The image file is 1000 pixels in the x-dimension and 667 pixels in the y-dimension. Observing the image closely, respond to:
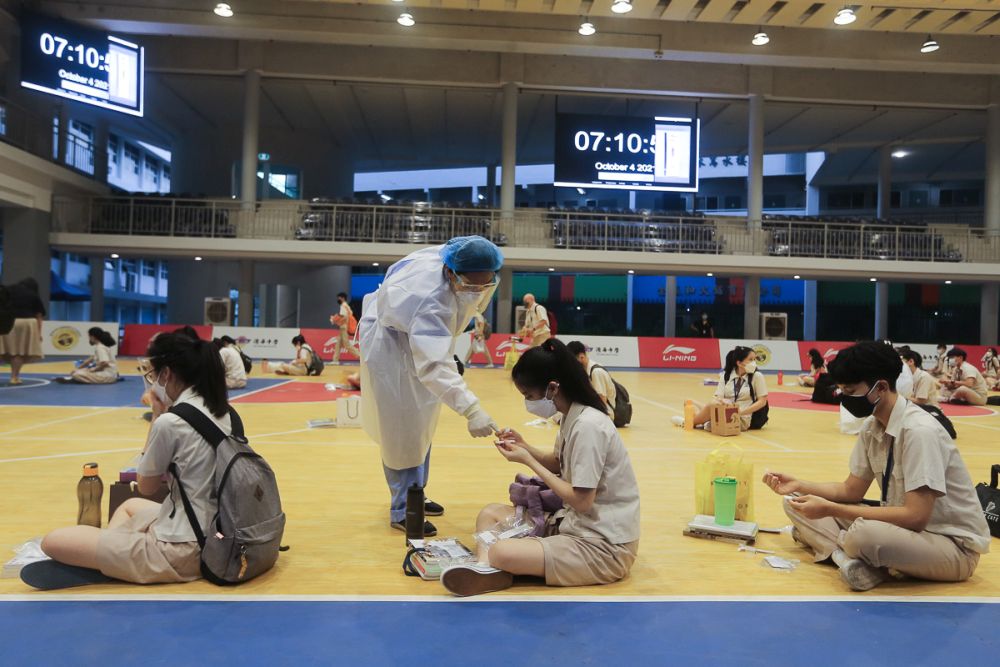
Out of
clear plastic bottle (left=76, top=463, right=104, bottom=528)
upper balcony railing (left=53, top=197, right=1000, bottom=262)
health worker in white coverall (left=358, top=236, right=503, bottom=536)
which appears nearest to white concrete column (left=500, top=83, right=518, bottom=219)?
upper balcony railing (left=53, top=197, right=1000, bottom=262)

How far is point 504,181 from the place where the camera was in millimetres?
23562

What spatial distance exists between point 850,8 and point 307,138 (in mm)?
19751

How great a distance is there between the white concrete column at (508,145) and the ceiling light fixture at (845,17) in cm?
926

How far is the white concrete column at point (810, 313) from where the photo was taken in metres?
33.4

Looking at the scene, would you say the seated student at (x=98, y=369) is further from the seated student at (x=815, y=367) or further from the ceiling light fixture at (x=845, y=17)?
the ceiling light fixture at (x=845, y=17)

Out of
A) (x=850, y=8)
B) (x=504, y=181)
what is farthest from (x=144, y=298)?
(x=850, y=8)

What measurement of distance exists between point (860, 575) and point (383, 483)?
342 cm

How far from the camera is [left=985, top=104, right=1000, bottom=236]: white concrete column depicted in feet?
77.7

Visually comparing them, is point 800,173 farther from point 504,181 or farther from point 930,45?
point 504,181

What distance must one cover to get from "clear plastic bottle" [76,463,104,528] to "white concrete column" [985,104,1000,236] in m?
27.2

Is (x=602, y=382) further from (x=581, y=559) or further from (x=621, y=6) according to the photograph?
(x=621, y=6)

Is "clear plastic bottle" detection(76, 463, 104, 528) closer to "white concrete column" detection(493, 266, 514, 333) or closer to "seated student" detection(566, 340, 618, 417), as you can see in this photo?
"seated student" detection(566, 340, 618, 417)

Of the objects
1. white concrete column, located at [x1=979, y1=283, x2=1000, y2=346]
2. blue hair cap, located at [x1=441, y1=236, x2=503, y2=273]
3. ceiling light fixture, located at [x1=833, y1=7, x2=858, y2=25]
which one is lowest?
blue hair cap, located at [x1=441, y1=236, x2=503, y2=273]

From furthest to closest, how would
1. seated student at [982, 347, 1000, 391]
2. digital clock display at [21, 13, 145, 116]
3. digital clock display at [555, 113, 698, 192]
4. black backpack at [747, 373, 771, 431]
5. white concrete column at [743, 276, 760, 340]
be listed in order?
white concrete column at [743, 276, 760, 340], digital clock display at [555, 113, 698, 192], digital clock display at [21, 13, 145, 116], seated student at [982, 347, 1000, 391], black backpack at [747, 373, 771, 431]
